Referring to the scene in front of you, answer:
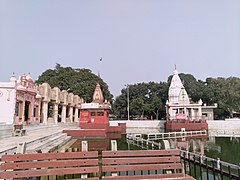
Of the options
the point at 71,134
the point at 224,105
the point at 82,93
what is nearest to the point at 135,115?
the point at 82,93

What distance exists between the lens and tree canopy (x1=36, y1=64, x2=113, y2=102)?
4362 centimetres

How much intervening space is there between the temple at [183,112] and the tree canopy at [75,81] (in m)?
14.6

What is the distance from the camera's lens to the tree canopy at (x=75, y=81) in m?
43.6

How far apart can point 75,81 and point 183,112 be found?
2310cm

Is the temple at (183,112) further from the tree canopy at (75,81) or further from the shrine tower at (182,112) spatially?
the tree canopy at (75,81)

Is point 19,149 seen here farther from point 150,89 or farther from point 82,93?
point 150,89

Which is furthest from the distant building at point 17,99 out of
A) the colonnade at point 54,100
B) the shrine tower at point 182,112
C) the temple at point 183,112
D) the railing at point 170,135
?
the shrine tower at point 182,112

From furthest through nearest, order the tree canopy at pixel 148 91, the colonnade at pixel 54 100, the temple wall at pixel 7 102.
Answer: the tree canopy at pixel 148 91 → the colonnade at pixel 54 100 → the temple wall at pixel 7 102

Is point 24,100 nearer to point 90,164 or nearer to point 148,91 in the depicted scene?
point 90,164

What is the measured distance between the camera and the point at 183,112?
3738cm

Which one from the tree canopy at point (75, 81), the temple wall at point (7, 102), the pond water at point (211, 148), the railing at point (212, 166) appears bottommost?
the pond water at point (211, 148)

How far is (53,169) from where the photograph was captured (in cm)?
325

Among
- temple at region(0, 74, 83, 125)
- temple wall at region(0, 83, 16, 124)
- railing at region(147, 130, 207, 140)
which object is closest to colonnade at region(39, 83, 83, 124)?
temple at region(0, 74, 83, 125)

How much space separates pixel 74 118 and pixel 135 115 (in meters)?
18.1
